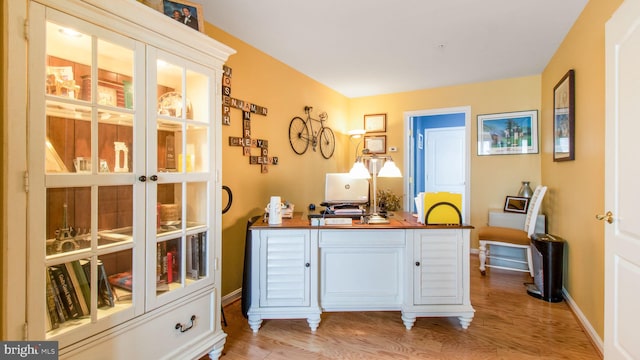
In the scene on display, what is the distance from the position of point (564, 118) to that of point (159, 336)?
3634mm

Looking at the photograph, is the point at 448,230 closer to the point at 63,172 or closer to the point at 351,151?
the point at 63,172

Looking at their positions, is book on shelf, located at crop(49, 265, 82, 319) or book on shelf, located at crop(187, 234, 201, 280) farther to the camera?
book on shelf, located at crop(187, 234, 201, 280)

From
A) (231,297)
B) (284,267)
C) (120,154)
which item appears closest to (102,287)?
(120,154)

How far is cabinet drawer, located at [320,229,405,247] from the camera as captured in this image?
2.25m

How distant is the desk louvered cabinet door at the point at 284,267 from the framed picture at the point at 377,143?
Result: 303cm

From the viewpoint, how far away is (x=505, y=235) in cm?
338

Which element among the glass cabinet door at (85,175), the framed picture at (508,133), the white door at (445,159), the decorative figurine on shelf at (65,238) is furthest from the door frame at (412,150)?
the decorative figurine on shelf at (65,238)

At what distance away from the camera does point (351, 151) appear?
516 cm

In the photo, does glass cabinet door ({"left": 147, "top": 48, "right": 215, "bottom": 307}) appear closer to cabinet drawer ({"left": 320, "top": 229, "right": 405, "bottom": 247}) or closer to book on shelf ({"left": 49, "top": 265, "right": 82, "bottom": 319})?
book on shelf ({"left": 49, "top": 265, "right": 82, "bottom": 319})

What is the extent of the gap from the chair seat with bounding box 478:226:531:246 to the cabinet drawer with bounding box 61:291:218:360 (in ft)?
10.1

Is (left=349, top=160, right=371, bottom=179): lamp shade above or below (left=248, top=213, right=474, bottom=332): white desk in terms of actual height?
above
